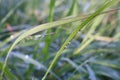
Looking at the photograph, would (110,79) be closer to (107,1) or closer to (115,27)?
(115,27)

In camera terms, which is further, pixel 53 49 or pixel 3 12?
pixel 3 12

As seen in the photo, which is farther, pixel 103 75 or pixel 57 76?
pixel 103 75

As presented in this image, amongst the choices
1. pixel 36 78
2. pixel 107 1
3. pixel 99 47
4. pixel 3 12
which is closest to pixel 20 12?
pixel 3 12

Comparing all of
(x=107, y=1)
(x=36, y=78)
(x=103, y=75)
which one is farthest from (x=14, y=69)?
(x=107, y=1)

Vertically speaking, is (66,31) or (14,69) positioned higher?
(66,31)

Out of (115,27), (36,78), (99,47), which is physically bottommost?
(36,78)

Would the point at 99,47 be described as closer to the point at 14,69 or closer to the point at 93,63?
the point at 93,63

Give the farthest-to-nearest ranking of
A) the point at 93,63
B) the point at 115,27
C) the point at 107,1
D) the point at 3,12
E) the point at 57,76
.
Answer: the point at 3,12 < the point at 115,27 < the point at 93,63 < the point at 57,76 < the point at 107,1

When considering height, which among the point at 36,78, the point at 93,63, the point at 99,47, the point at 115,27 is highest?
the point at 115,27

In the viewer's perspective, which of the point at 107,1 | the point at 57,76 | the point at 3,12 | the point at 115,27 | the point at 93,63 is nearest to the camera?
the point at 107,1
